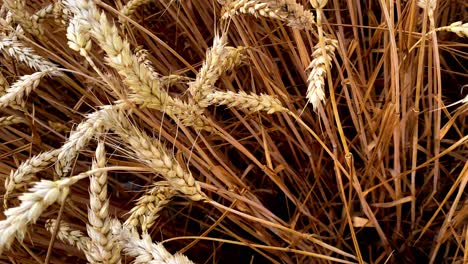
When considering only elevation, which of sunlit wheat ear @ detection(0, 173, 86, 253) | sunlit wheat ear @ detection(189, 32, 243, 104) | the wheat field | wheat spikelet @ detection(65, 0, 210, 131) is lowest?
the wheat field

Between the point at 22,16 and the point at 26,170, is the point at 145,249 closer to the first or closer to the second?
the point at 26,170

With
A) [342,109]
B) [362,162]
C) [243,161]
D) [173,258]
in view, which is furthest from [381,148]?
[173,258]

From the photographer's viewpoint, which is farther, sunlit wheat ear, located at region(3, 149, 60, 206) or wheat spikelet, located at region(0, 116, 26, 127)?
wheat spikelet, located at region(0, 116, 26, 127)

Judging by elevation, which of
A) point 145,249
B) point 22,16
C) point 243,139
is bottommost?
point 243,139

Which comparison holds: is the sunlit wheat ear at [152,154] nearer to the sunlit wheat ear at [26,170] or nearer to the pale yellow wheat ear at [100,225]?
the pale yellow wheat ear at [100,225]

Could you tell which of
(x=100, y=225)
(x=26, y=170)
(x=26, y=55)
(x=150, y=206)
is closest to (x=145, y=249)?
(x=100, y=225)

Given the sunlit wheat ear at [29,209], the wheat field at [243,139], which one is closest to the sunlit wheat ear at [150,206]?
the wheat field at [243,139]

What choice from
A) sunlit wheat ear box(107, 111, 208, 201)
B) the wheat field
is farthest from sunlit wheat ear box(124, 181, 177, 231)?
sunlit wheat ear box(107, 111, 208, 201)

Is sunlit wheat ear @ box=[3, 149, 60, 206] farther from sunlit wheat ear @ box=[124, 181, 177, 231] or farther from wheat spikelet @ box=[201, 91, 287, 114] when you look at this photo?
wheat spikelet @ box=[201, 91, 287, 114]
